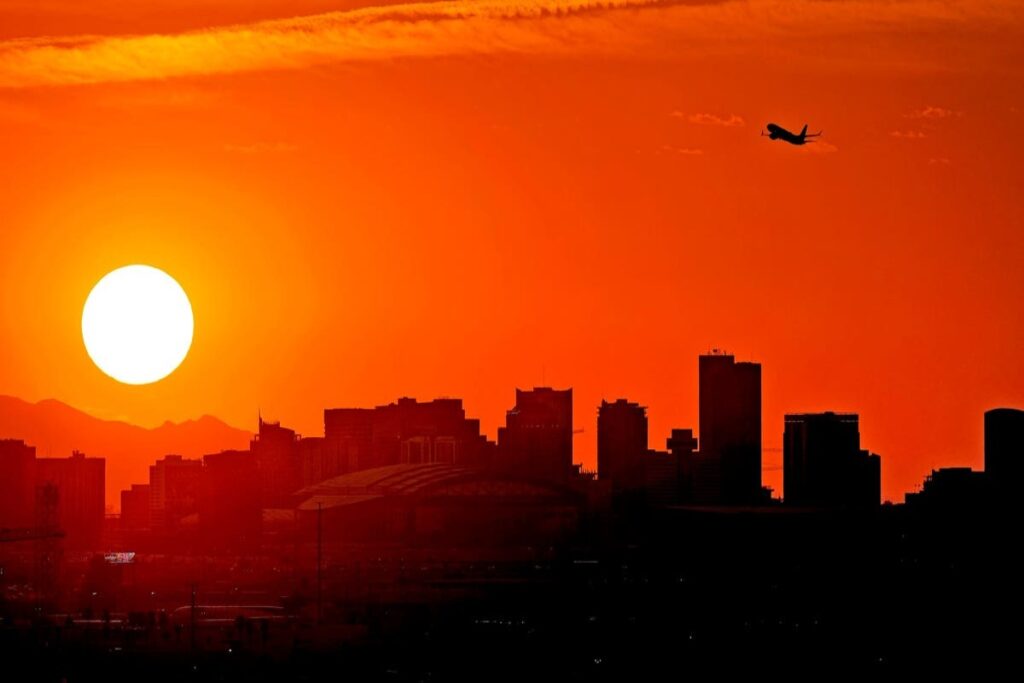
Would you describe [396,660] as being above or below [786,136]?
below

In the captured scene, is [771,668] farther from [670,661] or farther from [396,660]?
[396,660]

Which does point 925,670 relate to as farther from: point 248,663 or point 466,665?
point 248,663

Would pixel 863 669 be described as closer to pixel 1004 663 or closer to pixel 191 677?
pixel 1004 663

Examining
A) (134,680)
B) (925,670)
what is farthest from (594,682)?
(134,680)

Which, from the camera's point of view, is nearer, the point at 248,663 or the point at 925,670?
the point at 925,670

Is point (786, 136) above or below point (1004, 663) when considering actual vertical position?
above

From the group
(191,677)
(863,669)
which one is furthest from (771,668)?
(191,677)

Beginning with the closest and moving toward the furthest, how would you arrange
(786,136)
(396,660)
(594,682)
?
(594,682) < (786,136) < (396,660)

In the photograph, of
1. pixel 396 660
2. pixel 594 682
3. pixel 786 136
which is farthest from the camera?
pixel 396 660

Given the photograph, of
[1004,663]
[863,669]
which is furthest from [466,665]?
[1004,663]
